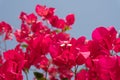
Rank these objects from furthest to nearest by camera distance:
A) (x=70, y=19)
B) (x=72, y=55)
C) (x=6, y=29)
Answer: (x=6, y=29)
(x=70, y=19)
(x=72, y=55)

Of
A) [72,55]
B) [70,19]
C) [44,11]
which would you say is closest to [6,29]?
[44,11]

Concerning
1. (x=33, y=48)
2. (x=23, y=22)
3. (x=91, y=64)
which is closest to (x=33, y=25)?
(x=23, y=22)

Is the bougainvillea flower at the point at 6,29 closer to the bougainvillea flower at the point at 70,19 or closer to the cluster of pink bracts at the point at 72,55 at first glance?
the bougainvillea flower at the point at 70,19

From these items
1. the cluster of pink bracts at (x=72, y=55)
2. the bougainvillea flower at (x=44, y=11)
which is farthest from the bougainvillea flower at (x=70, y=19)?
the cluster of pink bracts at (x=72, y=55)

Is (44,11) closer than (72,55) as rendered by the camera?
No

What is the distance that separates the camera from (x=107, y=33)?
2.86 ft

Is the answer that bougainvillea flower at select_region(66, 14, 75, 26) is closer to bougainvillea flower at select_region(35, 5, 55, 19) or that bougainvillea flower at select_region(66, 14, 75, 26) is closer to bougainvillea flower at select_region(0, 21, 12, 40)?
bougainvillea flower at select_region(35, 5, 55, 19)

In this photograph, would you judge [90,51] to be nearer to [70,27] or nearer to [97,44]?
[97,44]

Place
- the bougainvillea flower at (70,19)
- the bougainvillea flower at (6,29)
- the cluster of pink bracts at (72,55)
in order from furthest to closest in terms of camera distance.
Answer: the bougainvillea flower at (6,29)
the bougainvillea flower at (70,19)
the cluster of pink bracts at (72,55)

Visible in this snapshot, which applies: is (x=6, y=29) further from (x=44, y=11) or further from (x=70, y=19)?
(x=70, y=19)

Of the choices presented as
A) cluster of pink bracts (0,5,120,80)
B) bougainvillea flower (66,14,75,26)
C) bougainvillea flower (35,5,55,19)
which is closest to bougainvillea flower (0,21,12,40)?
bougainvillea flower (35,5,55,19)

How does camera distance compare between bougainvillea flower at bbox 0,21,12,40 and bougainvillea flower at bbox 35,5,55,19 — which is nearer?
bougainvillea flower at bbox 35,5,55,19

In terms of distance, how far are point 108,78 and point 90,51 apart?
24cm

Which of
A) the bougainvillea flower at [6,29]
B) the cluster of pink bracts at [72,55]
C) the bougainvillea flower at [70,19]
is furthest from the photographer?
the bougainvillea flower at [6,29]
